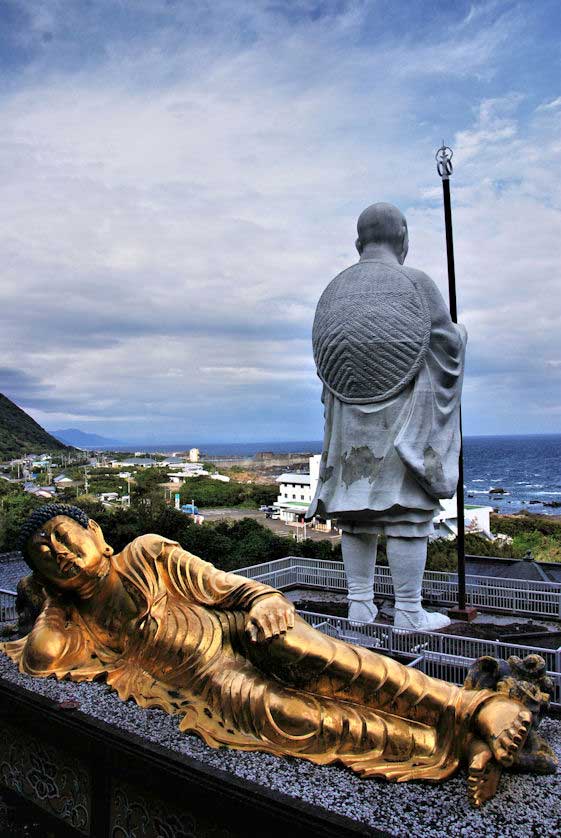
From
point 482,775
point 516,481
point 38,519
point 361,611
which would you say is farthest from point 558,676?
point 516,481

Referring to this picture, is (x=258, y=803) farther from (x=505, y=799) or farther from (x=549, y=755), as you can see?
(x=549, y=755)

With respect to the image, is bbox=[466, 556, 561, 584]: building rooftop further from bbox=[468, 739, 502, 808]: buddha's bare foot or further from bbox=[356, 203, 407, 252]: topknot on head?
bbox=[468, 739, 502, 808]: buddha's bare foot

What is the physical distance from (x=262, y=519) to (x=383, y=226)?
65.2ft

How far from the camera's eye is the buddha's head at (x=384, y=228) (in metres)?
7.20

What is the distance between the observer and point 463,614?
8055 millimetres

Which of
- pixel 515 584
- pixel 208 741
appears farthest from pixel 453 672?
pixel 515 584

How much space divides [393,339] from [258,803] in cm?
465

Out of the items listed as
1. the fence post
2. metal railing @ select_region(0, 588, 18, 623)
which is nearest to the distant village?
the fence post

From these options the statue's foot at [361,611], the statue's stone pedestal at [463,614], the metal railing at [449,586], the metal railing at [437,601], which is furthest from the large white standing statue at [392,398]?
the metal railing at [449,586]

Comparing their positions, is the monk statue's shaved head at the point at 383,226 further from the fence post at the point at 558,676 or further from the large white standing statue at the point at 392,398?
the fence post at the point at 558,676

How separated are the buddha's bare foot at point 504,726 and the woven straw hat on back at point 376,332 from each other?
13.7 feet

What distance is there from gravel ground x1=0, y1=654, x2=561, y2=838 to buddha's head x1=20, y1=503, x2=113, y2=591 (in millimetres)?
918

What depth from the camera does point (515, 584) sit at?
340 inches

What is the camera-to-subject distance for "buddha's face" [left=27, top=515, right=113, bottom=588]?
3.90m
